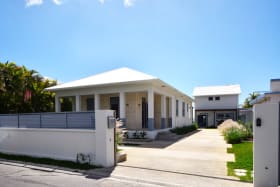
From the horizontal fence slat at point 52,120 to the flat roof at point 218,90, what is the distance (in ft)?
99.6

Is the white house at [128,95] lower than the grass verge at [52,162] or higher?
higher

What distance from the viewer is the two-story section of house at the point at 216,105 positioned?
→ 33250 mm

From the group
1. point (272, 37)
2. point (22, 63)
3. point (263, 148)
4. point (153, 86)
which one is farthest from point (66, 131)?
point (22, 63)

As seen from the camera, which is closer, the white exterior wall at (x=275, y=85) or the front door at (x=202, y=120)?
the white exterior wall at (x=275, y=85)

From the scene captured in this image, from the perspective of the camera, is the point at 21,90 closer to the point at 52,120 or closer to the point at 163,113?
the point at 52,120

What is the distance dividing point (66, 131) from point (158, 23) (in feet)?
26.7

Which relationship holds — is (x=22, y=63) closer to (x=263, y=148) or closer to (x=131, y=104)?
(x=131, y=104)

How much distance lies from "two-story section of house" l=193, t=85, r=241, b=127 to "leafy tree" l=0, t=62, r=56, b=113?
80.9 feet

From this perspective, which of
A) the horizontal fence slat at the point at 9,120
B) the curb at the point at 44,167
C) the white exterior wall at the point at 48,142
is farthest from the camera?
the horizontal fence slat at the point at 9,120

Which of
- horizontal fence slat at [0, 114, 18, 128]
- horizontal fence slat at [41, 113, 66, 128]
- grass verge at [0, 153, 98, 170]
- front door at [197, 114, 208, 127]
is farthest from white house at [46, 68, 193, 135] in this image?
front door at [197, 114, 208, 127]

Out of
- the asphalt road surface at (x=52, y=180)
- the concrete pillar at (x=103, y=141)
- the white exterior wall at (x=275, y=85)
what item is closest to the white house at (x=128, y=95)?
the concrete pillar at (x=103, y=141)

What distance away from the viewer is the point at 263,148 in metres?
4.78

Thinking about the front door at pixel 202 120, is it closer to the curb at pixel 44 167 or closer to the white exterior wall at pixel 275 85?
the white exterior wall at pixel 275 85

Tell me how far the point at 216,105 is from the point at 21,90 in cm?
2871
